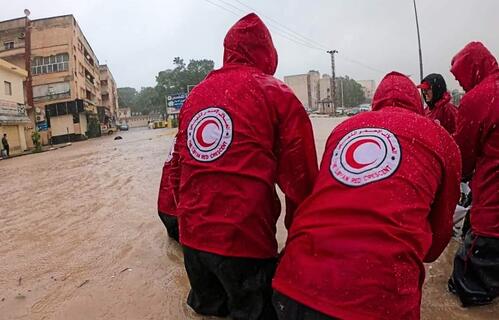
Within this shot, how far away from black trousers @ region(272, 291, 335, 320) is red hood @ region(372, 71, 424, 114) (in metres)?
0.97

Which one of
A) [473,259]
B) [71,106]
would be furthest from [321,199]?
[71,106]

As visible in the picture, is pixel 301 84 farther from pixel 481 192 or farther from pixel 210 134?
pixel 210 134

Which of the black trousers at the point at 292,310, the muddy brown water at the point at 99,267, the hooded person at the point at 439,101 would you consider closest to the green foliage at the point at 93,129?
the muddy brown water at the point at 99,267

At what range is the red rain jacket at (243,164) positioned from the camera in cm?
203

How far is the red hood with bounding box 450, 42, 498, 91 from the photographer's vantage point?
9.45 feet

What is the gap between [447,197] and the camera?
1.72 metres

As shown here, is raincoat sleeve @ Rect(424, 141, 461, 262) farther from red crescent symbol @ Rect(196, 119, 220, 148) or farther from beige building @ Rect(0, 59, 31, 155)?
beige building @ Rect(0, 59, 31, 155)

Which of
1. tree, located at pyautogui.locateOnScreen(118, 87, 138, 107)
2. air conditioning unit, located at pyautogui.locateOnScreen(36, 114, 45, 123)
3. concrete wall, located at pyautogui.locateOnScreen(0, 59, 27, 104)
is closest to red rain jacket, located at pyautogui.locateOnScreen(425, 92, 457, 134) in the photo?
concrete wall, located at pyautogui.locateOnScreen(0, 59, 27, 104)

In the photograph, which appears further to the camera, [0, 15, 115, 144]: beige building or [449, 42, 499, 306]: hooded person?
[0, 15, 115, 144]: beige building

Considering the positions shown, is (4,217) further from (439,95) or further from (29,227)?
(439,95)

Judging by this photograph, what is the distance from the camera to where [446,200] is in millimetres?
1724

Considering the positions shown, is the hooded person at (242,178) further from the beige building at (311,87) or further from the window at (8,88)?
the beige building at (311,87)

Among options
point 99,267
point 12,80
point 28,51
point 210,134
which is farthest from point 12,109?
point 210,134

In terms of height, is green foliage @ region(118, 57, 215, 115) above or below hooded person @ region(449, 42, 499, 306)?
above
